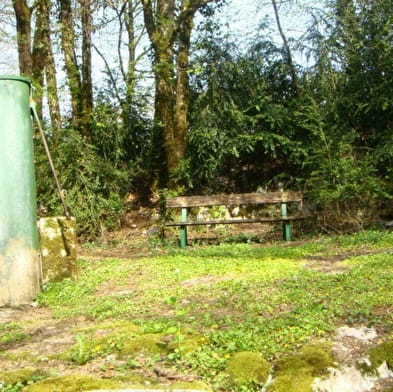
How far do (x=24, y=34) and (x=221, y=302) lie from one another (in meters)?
10.4

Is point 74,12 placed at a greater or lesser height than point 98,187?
greater

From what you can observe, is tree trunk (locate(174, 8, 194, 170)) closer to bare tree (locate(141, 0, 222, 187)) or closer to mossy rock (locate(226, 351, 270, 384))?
bare tree (locate(141, 0, 222, 187))

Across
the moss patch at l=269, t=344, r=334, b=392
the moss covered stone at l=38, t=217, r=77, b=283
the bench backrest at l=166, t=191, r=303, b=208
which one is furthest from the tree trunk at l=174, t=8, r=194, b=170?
the moss patch at l=269, t=344, r=334, b=392

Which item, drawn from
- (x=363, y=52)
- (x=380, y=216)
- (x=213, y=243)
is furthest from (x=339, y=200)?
(x=363, y=52)

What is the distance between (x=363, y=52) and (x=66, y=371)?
376 inches

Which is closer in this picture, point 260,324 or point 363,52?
A: point 260,324

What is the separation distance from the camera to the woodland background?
10195 mm

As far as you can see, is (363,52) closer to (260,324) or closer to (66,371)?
(260,324)

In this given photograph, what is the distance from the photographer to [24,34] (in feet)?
40.1

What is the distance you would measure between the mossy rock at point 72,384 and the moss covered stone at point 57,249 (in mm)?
3280

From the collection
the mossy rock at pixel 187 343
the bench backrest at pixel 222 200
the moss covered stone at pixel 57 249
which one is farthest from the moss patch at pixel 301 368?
the bench backrest at pixel 222 200

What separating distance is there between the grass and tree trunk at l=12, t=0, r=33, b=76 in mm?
7071

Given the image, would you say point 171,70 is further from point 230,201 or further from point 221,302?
point 221,302

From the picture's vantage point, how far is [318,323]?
323cm
